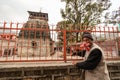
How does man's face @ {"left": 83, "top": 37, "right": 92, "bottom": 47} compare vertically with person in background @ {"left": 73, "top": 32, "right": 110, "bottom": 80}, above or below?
above

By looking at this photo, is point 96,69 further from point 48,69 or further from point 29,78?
point 29,78

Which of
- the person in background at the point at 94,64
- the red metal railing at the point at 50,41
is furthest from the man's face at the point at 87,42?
the red metal railing at the point at 50,41

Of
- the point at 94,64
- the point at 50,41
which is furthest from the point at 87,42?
the point at 50,41

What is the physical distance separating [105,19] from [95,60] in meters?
18.3

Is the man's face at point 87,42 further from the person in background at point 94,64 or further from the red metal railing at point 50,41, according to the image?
the red metal railing at point 50,41

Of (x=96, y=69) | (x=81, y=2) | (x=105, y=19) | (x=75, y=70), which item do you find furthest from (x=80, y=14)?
(x=96, y=69)

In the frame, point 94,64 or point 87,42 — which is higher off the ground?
point 87,42

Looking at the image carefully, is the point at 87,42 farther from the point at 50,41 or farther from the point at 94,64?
the point at 50,41

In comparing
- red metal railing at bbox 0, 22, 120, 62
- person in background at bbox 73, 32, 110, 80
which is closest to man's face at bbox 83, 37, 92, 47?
person in background at bbox 73, 32, 110, 80

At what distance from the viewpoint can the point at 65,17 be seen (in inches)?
717

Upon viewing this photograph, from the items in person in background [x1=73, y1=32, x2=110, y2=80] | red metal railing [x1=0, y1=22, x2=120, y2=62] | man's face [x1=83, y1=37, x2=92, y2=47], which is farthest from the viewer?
red metal railing [x1=0, y1=22, x2=120, y2=62]

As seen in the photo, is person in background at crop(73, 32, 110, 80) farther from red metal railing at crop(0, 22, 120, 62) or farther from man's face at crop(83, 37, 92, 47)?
red metal railing at crop(0, 22, 120, 62)

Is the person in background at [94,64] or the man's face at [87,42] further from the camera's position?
the man's face at [87,42]

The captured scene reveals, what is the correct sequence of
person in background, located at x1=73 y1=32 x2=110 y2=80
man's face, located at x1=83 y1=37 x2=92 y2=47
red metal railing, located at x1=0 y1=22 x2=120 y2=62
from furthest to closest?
red metal railing, located at x1=0 y1=22 x2=120 y2=62
man's face, located at x1=83 y1=37 x2=92 y2=47
person in background, located at x1=73 y1=32 x2=110 y2=80
